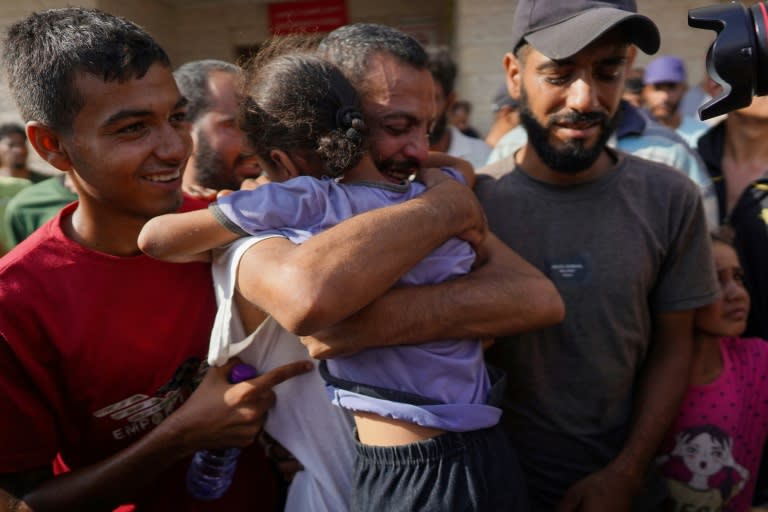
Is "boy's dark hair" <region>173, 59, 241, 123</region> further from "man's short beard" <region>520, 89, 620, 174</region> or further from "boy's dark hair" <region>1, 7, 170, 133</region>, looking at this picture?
"man's short beard" <region>520, 89, 620, 174</region>

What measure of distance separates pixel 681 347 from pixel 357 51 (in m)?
1.42

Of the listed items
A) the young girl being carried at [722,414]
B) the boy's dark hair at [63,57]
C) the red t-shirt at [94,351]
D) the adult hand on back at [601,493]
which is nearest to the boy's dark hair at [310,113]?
the boy's dark hair at [63,57]

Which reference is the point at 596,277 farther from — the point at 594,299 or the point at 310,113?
the point at 310,113

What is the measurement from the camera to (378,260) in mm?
1447

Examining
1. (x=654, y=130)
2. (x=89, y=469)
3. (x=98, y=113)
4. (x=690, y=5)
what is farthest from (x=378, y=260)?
(x=690, y=5)

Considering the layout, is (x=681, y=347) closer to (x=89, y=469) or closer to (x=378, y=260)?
(x=378, y=260)

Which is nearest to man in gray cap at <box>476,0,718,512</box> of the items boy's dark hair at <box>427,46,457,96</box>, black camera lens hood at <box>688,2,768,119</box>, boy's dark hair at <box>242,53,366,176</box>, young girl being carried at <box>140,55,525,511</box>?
young girl being carried at <box>140,55,525,511</box>

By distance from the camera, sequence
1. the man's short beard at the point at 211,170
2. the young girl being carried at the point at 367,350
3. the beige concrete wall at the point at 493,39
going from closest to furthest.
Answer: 1. the young girl being carried at the point at 367,350
2. the man's short beard at the point at 211,170
3. the beige concrete wall at the point at 493,39

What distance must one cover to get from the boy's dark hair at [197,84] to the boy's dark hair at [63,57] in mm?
926

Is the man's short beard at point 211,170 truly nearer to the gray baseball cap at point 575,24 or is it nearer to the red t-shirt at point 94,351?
the red t-shirt at point 94,351

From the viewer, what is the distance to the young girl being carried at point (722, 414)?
228 centimetres

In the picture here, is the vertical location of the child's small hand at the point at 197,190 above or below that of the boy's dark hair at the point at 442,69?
below

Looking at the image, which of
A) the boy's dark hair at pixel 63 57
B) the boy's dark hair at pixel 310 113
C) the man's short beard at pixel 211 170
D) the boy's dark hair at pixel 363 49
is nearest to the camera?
the boy's dark hair at pixel 310 113

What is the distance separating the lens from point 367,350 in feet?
5.28
